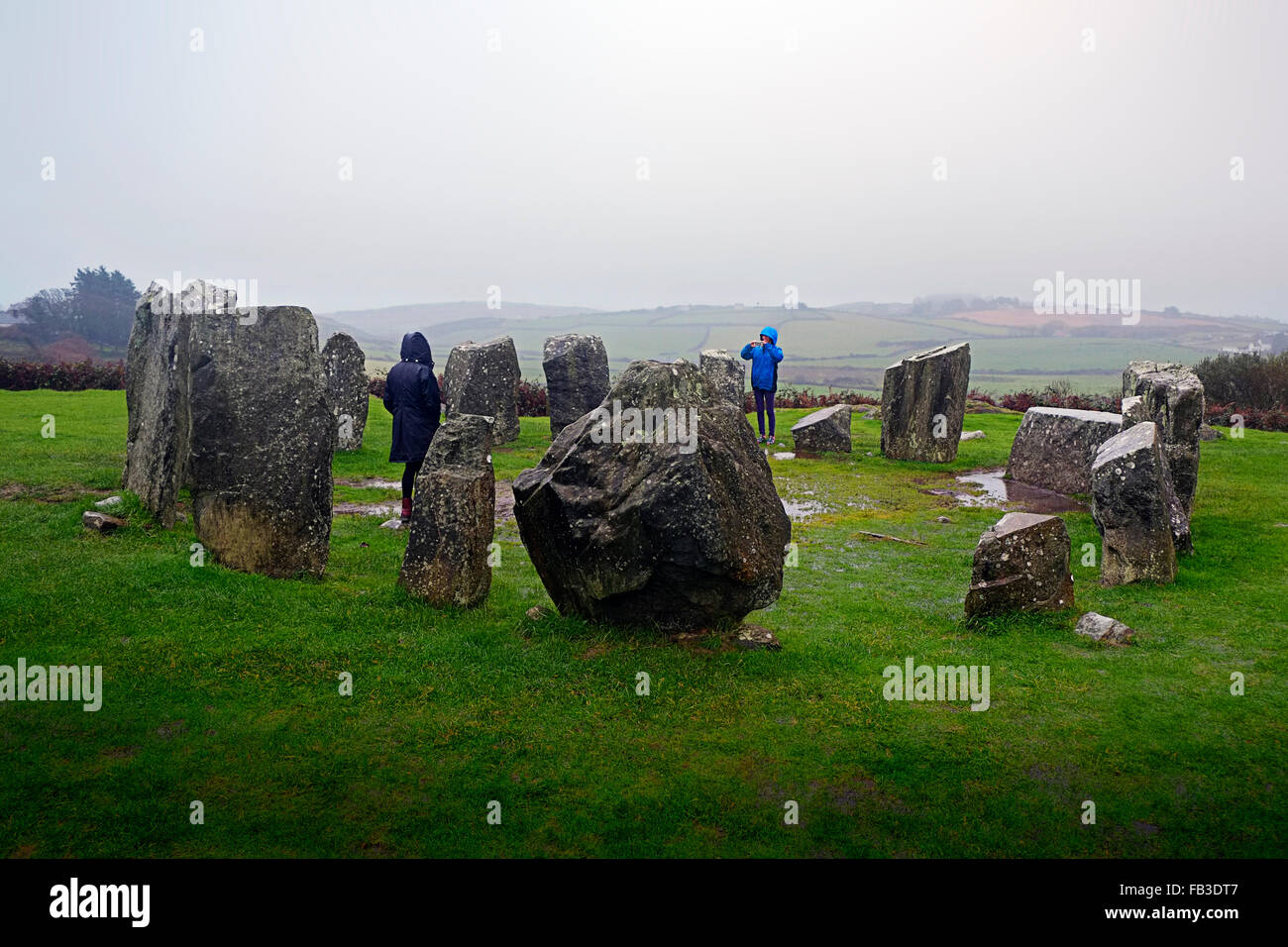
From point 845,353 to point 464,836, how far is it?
13791 centimetres

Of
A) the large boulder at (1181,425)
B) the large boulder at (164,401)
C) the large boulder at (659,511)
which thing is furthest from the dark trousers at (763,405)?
the large boulder at (659,511)

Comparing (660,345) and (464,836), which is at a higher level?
(660,345)

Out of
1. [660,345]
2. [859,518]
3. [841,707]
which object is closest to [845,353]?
[660,345]

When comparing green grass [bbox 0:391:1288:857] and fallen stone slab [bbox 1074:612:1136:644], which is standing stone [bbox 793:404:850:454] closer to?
green grass [bbox 0:391:1288:857]

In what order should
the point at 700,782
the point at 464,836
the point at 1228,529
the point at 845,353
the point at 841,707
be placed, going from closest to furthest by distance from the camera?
the point at 464,836
the point at 700,782
the point at 841,707
the point at 1228,529
the point at 845,353

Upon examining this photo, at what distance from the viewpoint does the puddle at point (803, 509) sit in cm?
1692

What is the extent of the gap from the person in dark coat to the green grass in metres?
2.95

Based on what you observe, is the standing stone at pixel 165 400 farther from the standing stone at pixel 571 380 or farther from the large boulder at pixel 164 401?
the standing stone at pixel 571 380

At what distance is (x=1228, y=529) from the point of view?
14375 mm

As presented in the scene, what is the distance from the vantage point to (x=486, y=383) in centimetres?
2461

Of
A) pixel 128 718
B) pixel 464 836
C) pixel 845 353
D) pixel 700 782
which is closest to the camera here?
pixel 464 836

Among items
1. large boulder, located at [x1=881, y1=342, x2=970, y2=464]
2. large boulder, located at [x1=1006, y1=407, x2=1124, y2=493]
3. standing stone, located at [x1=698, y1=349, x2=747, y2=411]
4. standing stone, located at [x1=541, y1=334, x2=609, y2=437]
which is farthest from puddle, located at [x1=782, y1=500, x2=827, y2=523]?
standing stone, located at [x1=698, y1=349, x2=747, y2=411]

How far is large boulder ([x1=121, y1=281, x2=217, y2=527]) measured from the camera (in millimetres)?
11273
